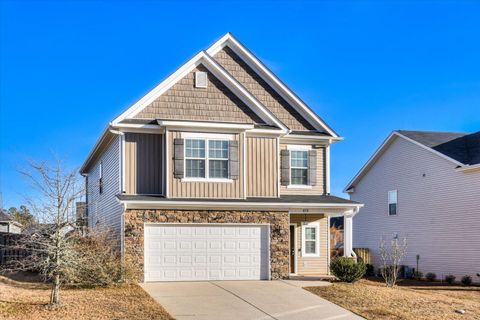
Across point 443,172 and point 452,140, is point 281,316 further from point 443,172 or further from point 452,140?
point 452,140

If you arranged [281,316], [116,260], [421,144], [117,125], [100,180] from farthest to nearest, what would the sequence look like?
[421,144] < [100,180] < [117,125] < [116,260] < [281,316]

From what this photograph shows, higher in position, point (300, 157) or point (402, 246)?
point (300, 157)

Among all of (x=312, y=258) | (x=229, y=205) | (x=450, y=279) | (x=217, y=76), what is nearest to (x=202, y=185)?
(x=229, y=205)

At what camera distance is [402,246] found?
28594 mm

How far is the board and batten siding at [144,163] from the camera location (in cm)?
2023

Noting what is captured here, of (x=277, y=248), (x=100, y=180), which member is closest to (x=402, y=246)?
(x=277, y=248)

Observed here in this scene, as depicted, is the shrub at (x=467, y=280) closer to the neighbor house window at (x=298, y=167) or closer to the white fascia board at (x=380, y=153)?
the white fascia board at (x=380, y=153)

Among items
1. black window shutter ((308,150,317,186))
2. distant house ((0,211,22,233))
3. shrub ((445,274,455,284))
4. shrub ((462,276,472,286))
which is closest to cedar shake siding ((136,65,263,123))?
black window shutter ((308,150,317,186))

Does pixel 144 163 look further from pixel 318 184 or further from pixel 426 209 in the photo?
pixel 426 209

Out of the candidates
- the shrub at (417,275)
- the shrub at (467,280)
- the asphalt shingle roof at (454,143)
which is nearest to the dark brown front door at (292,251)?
the shrub at (467,280)

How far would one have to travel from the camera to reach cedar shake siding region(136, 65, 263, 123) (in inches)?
819

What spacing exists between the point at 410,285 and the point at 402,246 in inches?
199

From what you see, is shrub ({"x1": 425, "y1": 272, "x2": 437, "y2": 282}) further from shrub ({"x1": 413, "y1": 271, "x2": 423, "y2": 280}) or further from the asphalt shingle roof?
the asphalt shingle roof

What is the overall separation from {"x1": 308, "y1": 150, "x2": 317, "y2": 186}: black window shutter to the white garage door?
366cm
